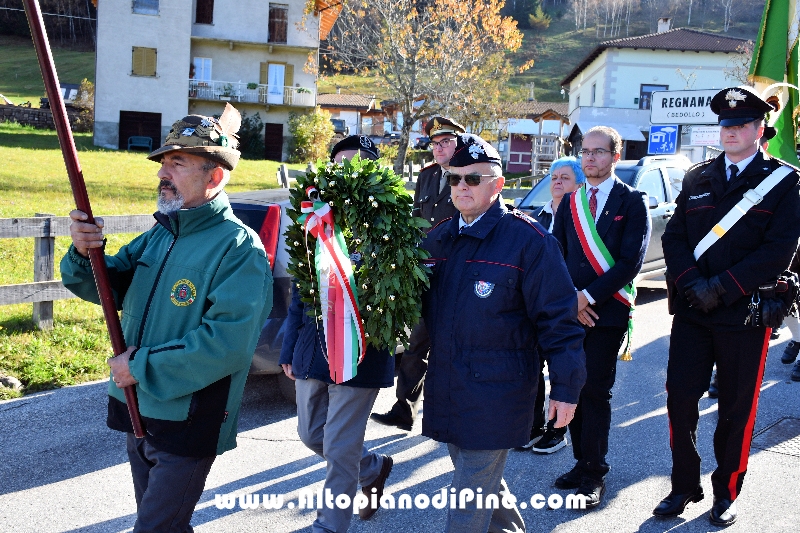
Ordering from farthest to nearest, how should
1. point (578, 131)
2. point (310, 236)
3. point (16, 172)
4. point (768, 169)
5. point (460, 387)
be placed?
1. point (578, 131)
2. point (16, 172)
3. point (768, 169)
4. point (310, 236)
5. point (460, 387)

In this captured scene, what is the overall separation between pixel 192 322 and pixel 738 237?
10.4 ft

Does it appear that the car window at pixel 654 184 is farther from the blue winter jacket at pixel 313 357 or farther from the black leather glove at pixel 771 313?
the blue winter jacket at pixel 313 357

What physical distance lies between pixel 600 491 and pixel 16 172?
1919cm

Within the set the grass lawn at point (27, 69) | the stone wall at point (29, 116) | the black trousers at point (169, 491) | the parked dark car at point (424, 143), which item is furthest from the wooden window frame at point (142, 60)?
the black trousers at point (169, 491)

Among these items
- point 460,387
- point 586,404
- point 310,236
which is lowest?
point 586,404

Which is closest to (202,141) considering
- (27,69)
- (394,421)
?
(394,421)

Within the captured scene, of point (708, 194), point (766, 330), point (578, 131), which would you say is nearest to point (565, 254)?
point (708, 194)

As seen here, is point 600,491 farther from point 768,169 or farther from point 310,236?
point 310,236

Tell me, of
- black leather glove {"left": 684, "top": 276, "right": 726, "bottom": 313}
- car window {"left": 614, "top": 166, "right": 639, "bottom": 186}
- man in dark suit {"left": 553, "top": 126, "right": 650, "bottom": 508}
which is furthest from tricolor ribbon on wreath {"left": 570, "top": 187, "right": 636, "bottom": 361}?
car window {"left": 614, "top": 166, "right": 639, "bottom": 186}

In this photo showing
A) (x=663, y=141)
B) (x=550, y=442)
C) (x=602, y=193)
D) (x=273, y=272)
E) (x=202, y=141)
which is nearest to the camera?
(x=202, y=141)

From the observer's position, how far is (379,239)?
3.65 m

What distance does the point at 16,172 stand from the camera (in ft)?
65.3

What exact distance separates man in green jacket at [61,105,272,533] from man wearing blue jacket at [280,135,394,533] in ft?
2.90

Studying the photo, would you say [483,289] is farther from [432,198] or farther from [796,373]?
[796,373]
